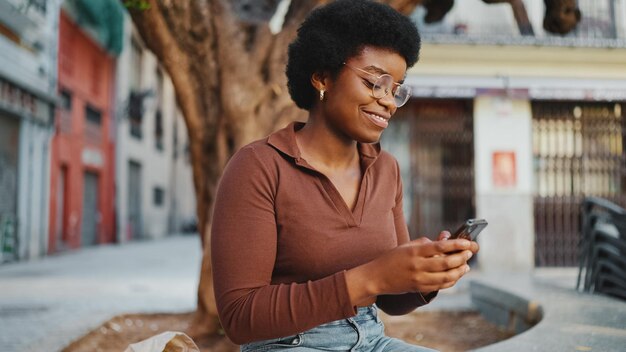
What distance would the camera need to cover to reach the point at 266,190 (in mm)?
Answer: 1827

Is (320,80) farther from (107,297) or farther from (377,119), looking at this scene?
(107,297)

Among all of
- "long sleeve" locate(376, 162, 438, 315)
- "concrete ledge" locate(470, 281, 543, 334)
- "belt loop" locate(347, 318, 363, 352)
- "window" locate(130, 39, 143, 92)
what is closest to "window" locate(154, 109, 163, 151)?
"window" locate(130, 39, 143, 92)

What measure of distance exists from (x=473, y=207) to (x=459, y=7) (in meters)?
3.93

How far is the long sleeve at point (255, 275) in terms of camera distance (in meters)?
1.62

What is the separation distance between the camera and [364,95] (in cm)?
189

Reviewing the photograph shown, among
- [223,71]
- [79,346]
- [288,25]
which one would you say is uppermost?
[288,25]

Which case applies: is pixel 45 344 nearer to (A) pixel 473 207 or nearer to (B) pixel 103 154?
(A) pixel 473 207

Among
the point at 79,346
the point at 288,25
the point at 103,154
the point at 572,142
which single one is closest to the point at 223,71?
the point at 288,25

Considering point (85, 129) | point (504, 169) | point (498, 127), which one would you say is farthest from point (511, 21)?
point (85, 129)

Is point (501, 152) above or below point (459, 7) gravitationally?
below

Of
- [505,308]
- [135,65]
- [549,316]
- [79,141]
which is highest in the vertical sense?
[135,65]

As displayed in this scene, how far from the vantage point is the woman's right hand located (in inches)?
60.0

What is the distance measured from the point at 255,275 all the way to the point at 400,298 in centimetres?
57

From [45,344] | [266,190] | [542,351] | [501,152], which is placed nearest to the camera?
[266,190]
